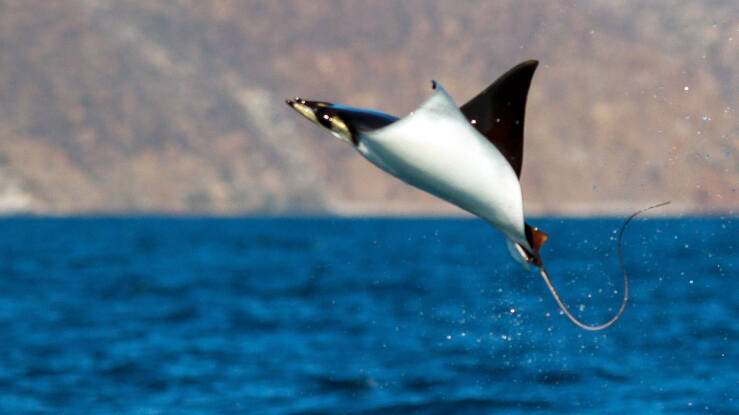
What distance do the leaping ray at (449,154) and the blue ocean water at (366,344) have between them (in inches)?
240

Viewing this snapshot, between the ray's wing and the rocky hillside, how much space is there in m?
133

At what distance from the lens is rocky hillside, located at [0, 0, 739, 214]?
146m

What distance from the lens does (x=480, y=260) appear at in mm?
56969

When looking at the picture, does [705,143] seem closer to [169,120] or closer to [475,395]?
[169,120]

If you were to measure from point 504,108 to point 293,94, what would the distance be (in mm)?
159730

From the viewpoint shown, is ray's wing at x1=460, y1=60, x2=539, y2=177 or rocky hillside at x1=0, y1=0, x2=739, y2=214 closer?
ray's wing at x1=460, y1=60, x2=539, y2=177

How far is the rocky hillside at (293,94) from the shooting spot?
146 m

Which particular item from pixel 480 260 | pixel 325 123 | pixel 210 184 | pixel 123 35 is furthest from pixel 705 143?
pixel 325 123

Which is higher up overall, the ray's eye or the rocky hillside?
the rocky hillside

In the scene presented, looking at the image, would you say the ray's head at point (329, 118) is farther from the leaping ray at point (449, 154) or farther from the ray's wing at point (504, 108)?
the ray's wing at point (504, 108)

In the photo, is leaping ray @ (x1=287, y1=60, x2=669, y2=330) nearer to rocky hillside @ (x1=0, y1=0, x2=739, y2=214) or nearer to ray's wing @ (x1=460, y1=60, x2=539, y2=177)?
ray's wing @ (x1=460, y1=60, x2=539, y2=177)

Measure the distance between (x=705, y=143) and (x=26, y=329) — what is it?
17340 centimetres

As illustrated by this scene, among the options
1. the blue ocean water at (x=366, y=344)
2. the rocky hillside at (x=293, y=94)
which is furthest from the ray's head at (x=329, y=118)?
the rocky hillside at (x=293, y=94)

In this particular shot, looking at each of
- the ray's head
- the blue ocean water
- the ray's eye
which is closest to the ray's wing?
the ray's head
